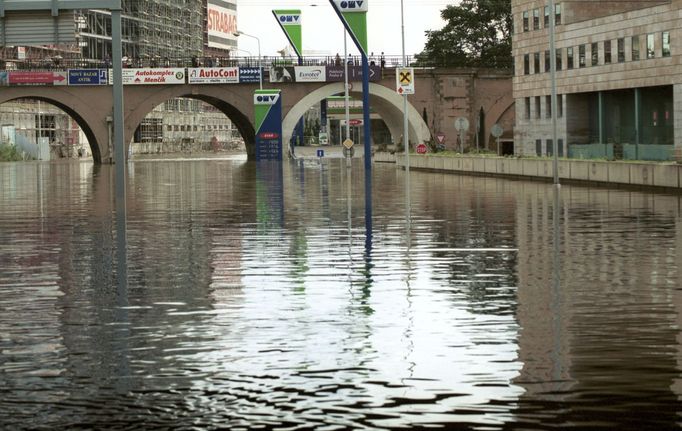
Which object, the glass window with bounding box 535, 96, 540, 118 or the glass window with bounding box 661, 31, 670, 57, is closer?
the glass window with bounding box 661, 31, 670, 57

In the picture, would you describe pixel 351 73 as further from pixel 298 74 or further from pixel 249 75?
pixel 249 75

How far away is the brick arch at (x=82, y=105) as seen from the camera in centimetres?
10525

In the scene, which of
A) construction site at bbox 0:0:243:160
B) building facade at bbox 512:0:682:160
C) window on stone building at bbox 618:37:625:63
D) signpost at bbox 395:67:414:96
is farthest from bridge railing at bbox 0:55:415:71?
signpost at bbox 395:67:414:96

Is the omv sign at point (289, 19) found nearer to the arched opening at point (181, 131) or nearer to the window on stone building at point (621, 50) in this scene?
the window on stone building at point (621, 50)

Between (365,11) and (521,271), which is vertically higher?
(365,11)


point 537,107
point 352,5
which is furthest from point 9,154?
point 352,5

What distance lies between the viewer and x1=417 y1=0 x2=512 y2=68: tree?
482 feet

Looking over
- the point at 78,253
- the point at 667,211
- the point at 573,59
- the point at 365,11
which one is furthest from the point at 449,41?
the point at 78,253

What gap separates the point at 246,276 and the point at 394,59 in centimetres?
9319

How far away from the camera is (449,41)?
489 feet

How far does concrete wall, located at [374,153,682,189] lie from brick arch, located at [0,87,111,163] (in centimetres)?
3865

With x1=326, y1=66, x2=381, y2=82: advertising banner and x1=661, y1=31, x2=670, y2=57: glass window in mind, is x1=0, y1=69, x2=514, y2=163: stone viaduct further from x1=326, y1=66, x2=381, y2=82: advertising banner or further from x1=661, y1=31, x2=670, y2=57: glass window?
x1=661, y1=31, x2=670, y2=57: glass window

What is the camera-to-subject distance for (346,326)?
13.6 meters

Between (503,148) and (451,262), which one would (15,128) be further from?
(451,262)
